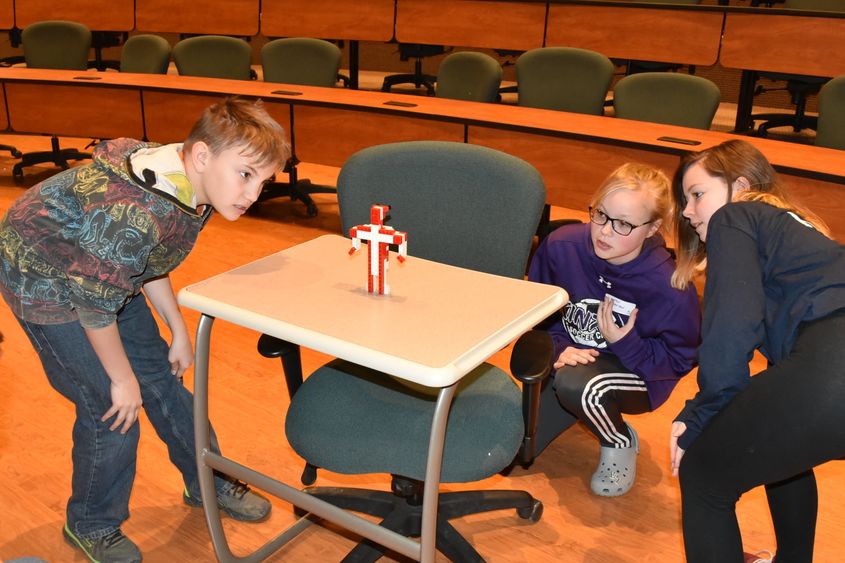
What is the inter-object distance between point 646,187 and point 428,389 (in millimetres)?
725

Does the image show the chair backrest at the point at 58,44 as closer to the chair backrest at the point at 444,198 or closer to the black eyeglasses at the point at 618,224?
the chair backrest at the point at 444,198

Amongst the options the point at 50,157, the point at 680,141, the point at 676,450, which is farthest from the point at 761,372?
the point at 50,157

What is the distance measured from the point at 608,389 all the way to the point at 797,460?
67 centimetres

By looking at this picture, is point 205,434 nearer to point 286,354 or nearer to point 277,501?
point 286,354

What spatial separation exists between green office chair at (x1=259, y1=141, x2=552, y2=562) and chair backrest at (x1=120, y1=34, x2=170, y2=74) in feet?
12.2

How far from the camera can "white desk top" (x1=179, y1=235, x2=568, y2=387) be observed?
1.28 metres

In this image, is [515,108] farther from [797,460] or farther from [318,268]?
[797,460]

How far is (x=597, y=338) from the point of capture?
209 centimetres

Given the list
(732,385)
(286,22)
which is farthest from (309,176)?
(732,385)

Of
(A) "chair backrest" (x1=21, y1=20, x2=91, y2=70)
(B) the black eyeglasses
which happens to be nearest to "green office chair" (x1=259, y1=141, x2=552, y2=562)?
(B) the black eyeglasses

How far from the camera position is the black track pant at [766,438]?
1.29m

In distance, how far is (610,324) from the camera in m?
1.97

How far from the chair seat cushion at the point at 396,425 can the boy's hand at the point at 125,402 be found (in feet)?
1.03

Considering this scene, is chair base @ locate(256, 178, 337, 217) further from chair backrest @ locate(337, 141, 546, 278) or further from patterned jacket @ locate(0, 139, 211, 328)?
patterned jacket @ locate(0, 139, 211, 328)
